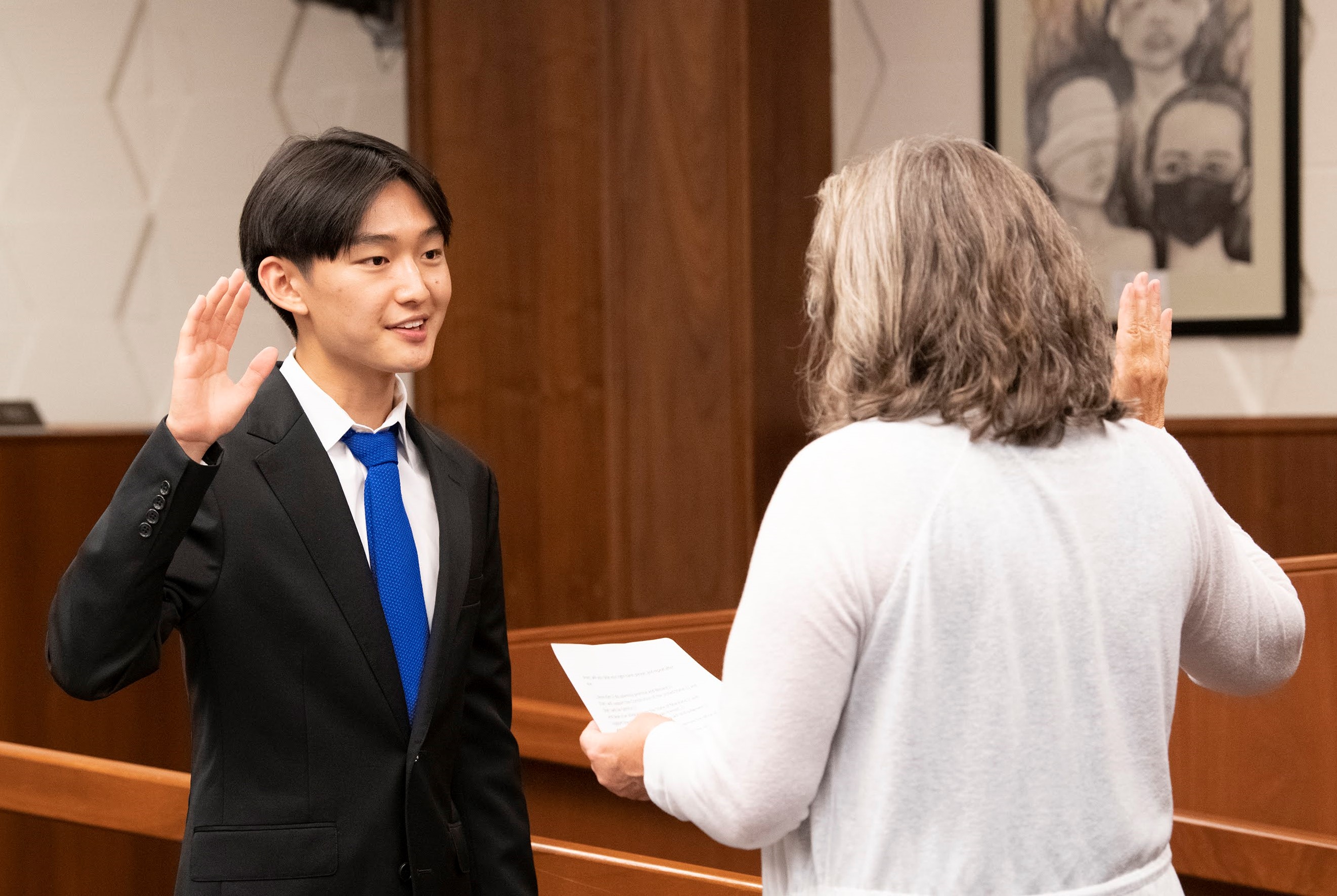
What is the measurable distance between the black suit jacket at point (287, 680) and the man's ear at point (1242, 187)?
3147 millimetres

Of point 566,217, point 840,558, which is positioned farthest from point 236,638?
point 566,217

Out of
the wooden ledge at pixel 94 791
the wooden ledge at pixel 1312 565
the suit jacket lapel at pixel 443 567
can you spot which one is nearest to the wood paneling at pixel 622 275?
the wooden ledge at pixel 1312 565

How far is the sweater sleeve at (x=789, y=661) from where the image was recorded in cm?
100

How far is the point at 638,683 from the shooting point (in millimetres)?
1271

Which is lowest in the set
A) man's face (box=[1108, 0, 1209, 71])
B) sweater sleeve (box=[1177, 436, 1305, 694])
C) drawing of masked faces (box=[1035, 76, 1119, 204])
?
sweater sleeve (box=[1177, 436, 1305, 694])

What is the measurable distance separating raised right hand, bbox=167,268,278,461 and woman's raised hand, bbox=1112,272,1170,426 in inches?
33.7

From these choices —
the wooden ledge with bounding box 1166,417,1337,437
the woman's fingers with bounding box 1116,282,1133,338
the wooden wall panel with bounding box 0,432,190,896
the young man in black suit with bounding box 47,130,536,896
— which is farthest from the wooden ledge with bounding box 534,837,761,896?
the wooden ledge with bounding box 1166,417,1337,437

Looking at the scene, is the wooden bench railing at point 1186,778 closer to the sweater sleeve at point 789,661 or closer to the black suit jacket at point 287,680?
the black suit jacket at point 287,680

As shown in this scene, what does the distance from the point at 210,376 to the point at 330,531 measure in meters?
0.20

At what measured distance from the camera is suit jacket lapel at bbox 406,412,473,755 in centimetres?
139

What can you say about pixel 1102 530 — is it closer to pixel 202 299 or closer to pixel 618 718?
pixel 618 718

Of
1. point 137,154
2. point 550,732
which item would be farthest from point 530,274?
point 550,732

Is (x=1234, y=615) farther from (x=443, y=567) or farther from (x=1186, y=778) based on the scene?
(x=1186, y=778)

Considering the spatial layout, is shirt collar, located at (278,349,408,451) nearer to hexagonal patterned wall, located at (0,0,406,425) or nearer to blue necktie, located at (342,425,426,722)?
blue necktie, located at (342,425,426,722)
